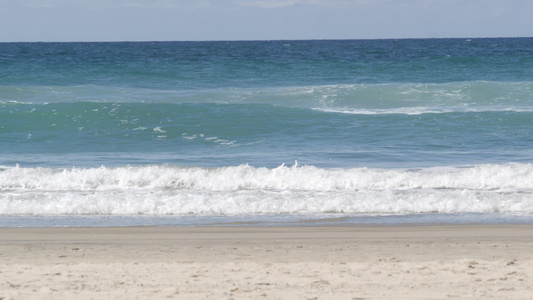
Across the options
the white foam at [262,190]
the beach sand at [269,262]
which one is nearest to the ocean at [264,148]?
the white foam at [262,190]

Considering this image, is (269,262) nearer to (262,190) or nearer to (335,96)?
(262,190)

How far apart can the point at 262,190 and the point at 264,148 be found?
4441 millimetres

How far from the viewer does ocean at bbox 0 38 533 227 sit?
29.6ft

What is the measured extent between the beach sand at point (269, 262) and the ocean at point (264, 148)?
73 centimetres

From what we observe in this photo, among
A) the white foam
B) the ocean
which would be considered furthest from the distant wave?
the white foam

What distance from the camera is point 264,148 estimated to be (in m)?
14.6

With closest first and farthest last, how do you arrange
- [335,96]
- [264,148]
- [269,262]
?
[269,262]
[264,148]
[335,96]

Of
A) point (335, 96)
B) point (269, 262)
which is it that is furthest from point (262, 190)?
point (335, 96)

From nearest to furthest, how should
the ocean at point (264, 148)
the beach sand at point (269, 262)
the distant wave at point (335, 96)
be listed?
the beach sand at point (269, 262) < the ocean at point (264, 148) < the distant wave at point (335, 96)

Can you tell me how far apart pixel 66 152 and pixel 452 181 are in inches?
335

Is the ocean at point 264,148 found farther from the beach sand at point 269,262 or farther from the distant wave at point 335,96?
the beach sand at point 269,262

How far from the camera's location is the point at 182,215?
8867mm

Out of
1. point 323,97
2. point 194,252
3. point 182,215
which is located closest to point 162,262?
point 194,252

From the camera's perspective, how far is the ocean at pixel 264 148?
29.6 ft
